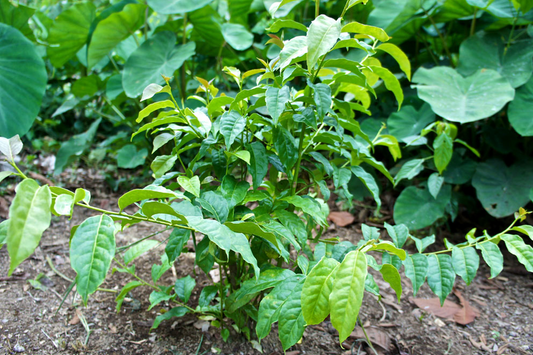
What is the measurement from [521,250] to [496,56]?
159 centimetres

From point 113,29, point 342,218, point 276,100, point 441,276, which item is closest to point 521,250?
point 441,276

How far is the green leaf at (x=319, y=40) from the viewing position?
0.60 meters

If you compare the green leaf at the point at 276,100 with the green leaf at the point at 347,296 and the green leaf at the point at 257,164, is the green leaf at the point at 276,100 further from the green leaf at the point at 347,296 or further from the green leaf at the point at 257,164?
the green leaf at the point at 347,296

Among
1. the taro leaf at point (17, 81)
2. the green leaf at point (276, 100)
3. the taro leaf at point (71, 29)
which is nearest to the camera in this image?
the green leaf at point (276, 100)

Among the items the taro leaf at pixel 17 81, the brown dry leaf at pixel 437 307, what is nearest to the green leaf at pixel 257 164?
the brown dry leaf at pixel 437 307

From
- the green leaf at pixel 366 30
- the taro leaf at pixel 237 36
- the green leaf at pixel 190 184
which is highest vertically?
the green leaf at pixel 366 30

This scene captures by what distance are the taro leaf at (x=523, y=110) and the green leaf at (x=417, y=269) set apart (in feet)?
3.94

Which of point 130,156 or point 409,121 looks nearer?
point 409,121

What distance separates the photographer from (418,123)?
1934mm

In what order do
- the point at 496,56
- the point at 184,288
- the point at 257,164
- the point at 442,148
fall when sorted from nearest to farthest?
the point at 257,164, the point at 184,288, the point at 442,148, the point at 496,56

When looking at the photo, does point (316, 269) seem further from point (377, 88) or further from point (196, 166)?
point (377, 88)

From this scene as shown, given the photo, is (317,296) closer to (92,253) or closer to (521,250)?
(92,253)

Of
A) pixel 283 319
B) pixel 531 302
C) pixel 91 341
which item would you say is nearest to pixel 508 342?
pixel 531 302

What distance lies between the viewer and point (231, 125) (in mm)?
716
